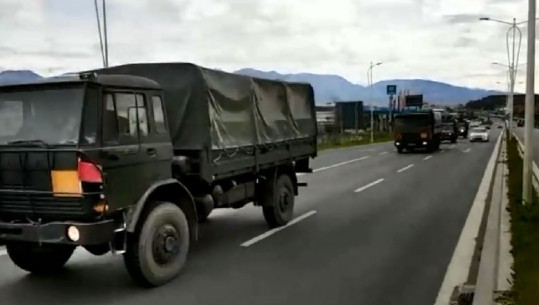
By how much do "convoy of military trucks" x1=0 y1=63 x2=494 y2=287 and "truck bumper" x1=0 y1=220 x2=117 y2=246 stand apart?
10mm

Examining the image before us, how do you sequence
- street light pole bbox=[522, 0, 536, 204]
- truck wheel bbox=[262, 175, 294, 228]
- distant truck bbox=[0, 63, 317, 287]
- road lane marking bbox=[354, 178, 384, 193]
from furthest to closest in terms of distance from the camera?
road lane marking bbox=[354, 178, 384, 193] < street light pole bbox=[522, 0, 536, 204] < truck wheel bbox=[262, 175, 294, 228] < distant truck bbox=[0, 63, 317, 287]

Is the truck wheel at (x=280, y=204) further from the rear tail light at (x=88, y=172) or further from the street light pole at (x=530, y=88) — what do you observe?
the street light pole at (x=530, y=88)

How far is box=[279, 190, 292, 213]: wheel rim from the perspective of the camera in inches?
444

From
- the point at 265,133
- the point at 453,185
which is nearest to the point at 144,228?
the point at 265,133

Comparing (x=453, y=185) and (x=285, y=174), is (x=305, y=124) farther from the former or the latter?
(x=453, y=185)

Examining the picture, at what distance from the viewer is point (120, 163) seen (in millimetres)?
6730

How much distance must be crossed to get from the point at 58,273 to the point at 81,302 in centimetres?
140

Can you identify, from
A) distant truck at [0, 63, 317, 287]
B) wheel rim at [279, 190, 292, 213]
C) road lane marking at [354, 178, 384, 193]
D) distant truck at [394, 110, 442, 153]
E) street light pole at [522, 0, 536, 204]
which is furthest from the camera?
distant truck at [394, 110, 442, 153]

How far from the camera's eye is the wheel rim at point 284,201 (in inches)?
444

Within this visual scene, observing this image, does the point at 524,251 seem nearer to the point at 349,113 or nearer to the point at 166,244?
the point at 166,244

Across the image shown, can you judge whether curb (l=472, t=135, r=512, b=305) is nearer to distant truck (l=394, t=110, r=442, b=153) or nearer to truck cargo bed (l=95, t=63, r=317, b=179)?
truck cargo bed (l=95, t=63, r=317, b=179)

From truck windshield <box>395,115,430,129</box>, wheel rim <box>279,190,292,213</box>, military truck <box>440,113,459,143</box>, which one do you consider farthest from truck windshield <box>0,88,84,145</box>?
military truck <box>440,113,459,143</box>

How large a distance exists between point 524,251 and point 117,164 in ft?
17.5

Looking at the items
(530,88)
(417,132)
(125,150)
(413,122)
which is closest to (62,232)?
(125,150)
